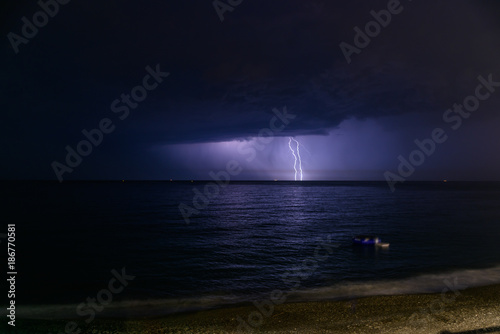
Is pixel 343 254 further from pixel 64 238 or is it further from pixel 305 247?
pixel 64 238

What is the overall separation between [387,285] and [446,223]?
35.6 meters

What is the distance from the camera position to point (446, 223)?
47438 mm

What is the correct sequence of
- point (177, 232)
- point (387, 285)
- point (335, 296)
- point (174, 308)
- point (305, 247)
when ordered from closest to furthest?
point (174, 308)
point (335, 296)
point (387, 285)
point (305, 247)
point (177, 232)

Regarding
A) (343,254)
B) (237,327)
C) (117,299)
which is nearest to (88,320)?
(117,299)

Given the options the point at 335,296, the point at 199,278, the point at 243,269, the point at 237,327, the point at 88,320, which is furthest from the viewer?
the point at 243,269
